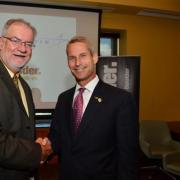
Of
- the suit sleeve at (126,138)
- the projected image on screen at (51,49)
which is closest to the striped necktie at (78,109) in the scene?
the suit sleeve at (126,138)

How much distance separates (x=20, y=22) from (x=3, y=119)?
593 millimetres

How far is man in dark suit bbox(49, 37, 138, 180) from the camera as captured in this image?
2.12 meters

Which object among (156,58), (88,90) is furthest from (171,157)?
(88,90)

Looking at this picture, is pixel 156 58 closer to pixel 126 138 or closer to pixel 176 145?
pixel 176 145

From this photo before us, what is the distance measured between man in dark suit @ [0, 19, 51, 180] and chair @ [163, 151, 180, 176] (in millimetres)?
2381

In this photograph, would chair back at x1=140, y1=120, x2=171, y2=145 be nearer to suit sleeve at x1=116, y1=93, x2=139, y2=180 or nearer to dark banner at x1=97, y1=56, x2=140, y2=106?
dark banner at x1=97, y1=56, x2=140, y2=106

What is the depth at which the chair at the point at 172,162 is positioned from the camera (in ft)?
12.9

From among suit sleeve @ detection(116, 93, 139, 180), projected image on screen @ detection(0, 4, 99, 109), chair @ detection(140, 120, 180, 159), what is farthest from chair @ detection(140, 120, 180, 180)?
suit sleeve @ detection(116, 93, 139, 180)

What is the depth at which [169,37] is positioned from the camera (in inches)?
219

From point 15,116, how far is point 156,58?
4.06 meters

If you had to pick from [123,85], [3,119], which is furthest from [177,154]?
[3,119]

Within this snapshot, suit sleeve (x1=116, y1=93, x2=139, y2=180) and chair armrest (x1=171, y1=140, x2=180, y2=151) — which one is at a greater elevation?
suit sleeve (x1=116, y1=93, x2=139, y2=180)

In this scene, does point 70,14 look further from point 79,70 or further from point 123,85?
point 79,70

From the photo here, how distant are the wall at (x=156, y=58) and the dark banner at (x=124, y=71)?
25.7 inches
